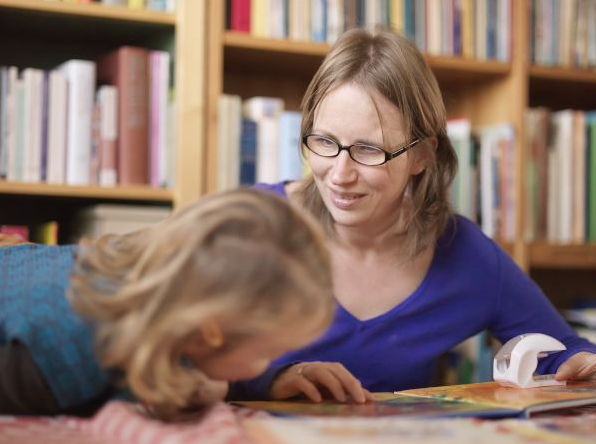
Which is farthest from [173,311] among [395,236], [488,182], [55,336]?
[488,182]

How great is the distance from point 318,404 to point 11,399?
369 mm

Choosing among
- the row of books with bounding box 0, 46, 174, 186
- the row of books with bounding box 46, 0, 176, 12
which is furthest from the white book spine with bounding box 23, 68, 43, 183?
the row of books with bounding box 46, 0, 176, 12

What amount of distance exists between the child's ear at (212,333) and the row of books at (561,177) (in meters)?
1.68

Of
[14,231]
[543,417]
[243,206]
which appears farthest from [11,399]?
[14,231]

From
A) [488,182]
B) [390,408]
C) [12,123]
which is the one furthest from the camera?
[488,182]

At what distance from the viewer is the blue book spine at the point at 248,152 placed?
202cm

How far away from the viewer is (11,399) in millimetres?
819

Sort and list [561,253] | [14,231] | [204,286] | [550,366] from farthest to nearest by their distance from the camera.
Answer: [561,253] < [14,231] < [550,366] < [204,286]

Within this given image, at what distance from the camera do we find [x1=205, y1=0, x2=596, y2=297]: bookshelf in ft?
6.95

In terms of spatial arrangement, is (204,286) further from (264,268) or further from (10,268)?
(10,268)

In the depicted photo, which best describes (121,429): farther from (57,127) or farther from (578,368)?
(57,127)

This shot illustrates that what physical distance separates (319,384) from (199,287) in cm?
40

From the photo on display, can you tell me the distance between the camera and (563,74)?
2.36 meters

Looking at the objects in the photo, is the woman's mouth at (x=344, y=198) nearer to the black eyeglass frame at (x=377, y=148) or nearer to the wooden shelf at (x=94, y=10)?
the black eyeglass frame at (x=377, y=148)
